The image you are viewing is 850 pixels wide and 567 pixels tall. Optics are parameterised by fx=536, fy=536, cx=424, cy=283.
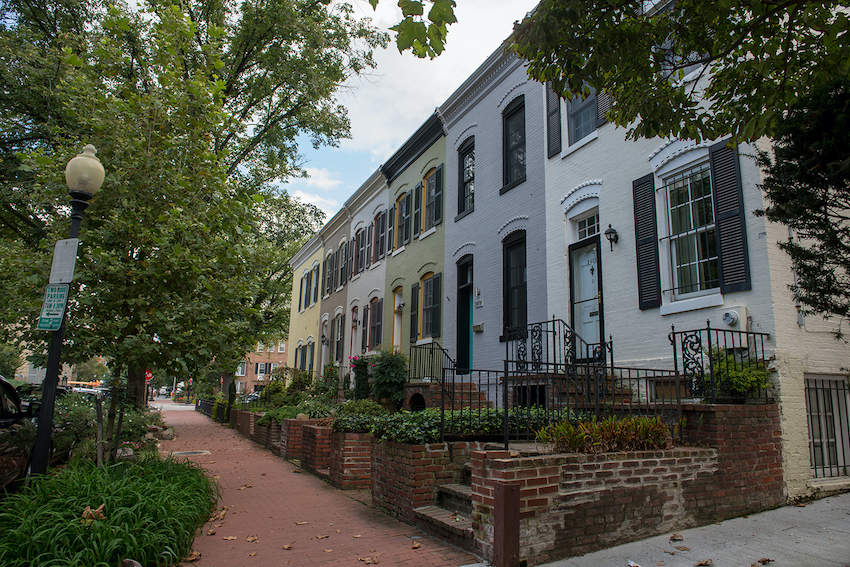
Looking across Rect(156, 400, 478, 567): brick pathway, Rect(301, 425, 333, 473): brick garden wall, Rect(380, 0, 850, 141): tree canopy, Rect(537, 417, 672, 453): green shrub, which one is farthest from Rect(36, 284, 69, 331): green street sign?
Rect(301, 425, 333, 473): brick garden wall

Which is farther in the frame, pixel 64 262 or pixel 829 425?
pixel 829 425

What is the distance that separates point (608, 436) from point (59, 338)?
5508 millimetres

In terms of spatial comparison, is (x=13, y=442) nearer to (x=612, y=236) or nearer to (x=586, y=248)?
(x=612, y=236)

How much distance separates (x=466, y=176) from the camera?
13.9 m

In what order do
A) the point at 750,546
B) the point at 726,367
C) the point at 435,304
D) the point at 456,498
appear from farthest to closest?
the point at 435,304
the point at 726,367
the point at 456,498
the point at 750,546

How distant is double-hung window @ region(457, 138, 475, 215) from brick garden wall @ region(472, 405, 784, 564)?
28.0ft

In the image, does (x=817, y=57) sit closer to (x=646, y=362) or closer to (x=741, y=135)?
(x=741, y=135)

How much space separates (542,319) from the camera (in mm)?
10164

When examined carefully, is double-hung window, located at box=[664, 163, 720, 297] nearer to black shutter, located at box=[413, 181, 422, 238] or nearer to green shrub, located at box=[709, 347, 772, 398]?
green shrub, located at box=[709, 347, 772, 398]

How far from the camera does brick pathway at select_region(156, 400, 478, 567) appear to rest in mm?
4809

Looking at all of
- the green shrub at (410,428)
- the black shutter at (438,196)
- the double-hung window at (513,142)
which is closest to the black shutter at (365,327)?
the black shutter at (438,196)

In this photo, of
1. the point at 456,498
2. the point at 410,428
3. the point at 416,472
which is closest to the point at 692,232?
the point at 410,428

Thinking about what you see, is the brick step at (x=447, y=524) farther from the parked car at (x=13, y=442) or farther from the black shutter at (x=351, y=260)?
the black shutter at (x=351, y=260)

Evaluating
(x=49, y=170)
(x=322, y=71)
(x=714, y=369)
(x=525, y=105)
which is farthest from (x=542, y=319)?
(x=322, y=71)
